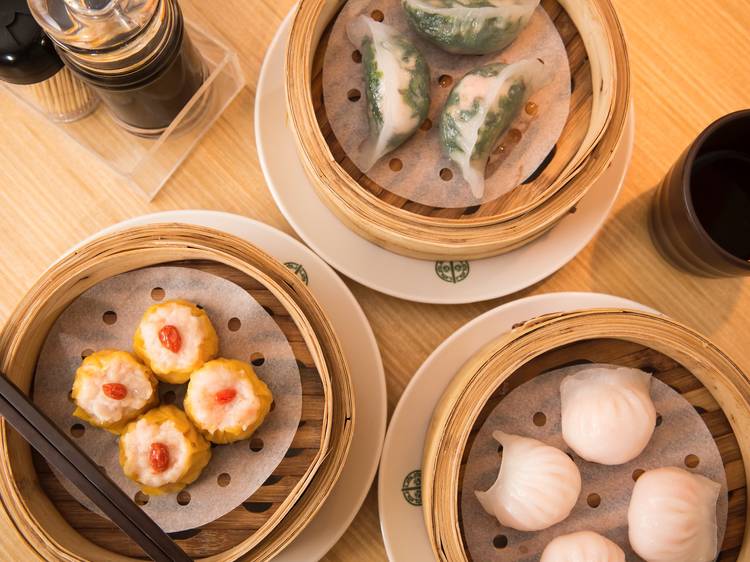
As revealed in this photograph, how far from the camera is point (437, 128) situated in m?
1.25

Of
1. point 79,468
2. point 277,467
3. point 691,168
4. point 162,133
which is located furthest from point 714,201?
point 79,468

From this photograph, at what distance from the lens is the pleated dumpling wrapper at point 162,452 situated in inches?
42.4

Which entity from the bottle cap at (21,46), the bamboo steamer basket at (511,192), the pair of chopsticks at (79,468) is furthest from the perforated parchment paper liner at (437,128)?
the pair of chopsticks at (79,468)

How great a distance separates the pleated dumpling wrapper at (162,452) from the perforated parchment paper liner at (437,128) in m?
0.52

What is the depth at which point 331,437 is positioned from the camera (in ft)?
3.45

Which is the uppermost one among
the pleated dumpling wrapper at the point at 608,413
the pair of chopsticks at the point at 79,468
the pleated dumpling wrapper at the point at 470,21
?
the pleated dumpling wrapper at the point at 470,21

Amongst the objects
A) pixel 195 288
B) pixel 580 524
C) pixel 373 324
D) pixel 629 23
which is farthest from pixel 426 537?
pixel 629 23

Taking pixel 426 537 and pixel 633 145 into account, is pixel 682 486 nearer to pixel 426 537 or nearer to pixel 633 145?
pixel 426 537

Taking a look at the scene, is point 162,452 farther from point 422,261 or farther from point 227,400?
point 422,261

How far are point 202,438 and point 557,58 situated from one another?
0.88 metres

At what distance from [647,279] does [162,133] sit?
967 millimetres

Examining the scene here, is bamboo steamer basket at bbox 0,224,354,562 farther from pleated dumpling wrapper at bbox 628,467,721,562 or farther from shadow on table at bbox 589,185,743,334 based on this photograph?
shadow on table at bbox 589,185,743,334

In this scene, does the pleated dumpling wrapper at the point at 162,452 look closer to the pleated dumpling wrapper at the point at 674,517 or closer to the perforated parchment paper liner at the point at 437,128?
the perforated parchment paper liner at the point at 437,128

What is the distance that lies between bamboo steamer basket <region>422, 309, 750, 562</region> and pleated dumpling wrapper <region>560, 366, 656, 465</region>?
1.4 inches
